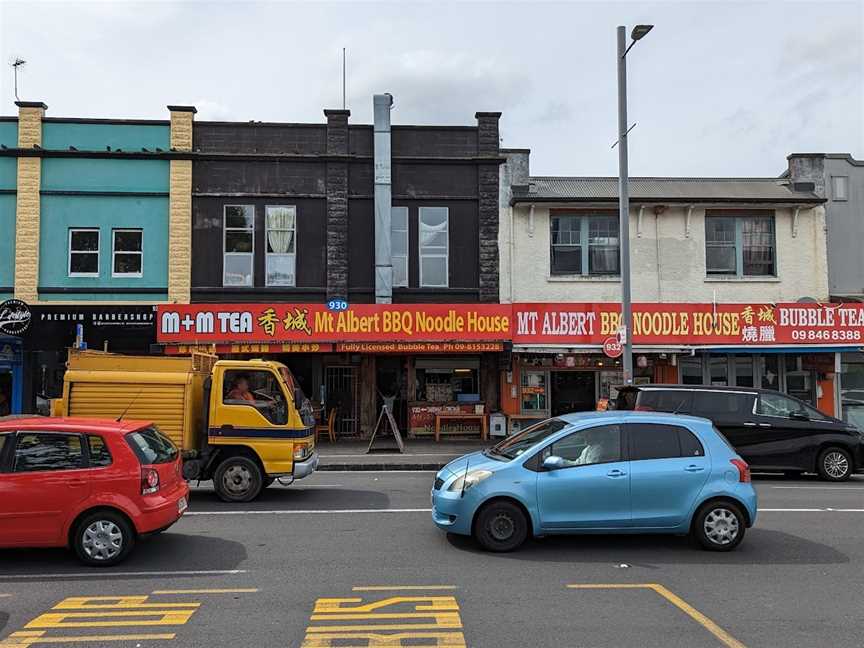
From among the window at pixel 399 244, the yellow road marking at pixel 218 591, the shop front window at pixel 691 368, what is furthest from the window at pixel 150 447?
the shop front window at pixel 691 368

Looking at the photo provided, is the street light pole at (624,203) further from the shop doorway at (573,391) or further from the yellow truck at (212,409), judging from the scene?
the yellow truck at (212,409)

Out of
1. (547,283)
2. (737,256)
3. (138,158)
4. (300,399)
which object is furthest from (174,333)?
(737,256)

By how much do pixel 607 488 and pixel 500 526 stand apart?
122cm

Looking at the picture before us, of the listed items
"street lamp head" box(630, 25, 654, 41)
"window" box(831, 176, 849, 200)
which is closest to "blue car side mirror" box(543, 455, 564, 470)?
"street lamp head" box(630, 25, 654, 41)

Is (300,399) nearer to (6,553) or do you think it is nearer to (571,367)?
(6,553)

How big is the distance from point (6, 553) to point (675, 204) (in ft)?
60.9

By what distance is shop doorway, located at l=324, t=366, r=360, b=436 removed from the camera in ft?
67.3

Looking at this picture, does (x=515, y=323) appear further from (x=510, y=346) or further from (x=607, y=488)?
(x=607, y=488)

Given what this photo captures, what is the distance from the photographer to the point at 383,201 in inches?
805

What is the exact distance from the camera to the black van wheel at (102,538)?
23.9ft

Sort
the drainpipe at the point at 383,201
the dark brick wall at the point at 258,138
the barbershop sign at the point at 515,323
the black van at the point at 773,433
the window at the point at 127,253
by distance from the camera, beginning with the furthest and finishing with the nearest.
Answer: the dark brick wall at the point at 258,138, the drainpipe at the point at 383,201, the window at the point at 127,253, the barbershop sign at the point at 515,323, the black van at the point at 773,433

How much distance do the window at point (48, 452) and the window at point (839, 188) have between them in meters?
22.0

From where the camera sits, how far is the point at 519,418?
20.4 meters

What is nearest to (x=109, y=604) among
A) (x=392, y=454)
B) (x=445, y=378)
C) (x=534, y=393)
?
(x=392, y=454)
